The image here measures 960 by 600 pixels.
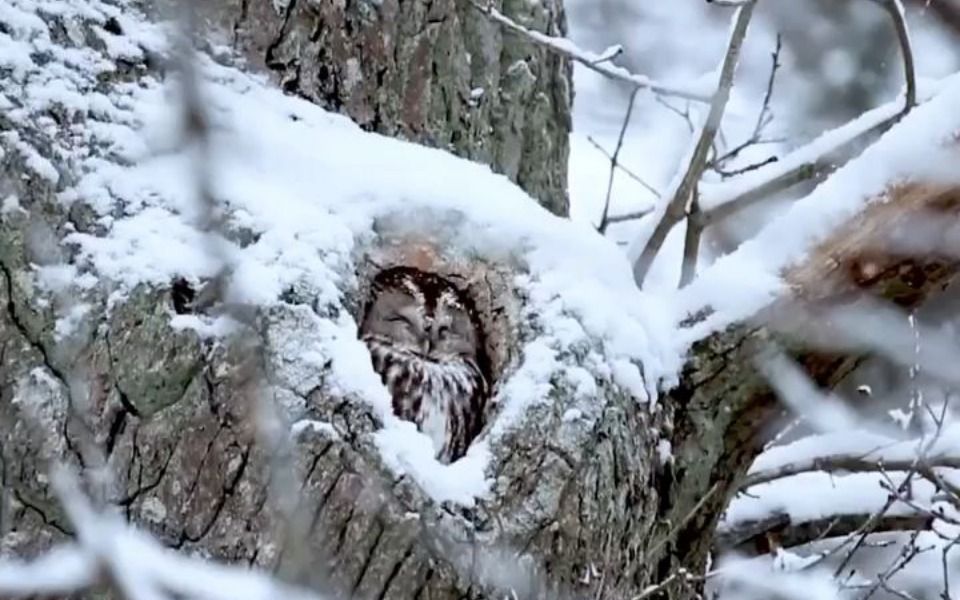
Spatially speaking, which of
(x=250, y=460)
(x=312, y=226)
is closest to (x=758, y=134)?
(x=312, y=226)

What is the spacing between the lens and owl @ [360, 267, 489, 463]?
2227mm

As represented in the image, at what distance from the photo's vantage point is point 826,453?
110 inches

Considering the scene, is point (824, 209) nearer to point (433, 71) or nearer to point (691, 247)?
point (691, 247)

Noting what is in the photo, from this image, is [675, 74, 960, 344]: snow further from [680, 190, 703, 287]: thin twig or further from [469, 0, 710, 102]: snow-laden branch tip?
[469, 0, 710, 102]: snow-laden branch tip

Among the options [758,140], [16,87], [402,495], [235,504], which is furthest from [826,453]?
[16,87]

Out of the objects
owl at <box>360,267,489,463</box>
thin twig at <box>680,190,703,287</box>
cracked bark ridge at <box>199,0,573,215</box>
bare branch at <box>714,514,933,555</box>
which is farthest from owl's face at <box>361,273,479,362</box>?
bare branch at <box>714,514,933,555</box>

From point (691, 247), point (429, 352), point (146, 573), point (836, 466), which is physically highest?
point (691, 247)

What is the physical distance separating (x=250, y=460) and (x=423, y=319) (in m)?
0.48

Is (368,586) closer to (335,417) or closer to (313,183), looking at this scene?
(335,417)

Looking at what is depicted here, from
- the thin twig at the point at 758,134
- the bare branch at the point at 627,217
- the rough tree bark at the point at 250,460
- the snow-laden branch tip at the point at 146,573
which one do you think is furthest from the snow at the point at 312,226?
the bare branch at the point at 627,217

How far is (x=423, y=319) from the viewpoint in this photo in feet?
7.68

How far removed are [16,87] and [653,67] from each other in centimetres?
341

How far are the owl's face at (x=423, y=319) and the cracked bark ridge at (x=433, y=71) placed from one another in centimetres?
28

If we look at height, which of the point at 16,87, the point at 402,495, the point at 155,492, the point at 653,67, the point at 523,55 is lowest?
the point at 155,492
